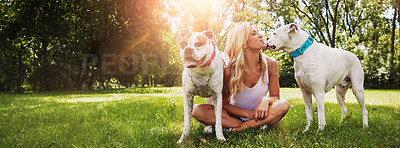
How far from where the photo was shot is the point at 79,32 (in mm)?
15961

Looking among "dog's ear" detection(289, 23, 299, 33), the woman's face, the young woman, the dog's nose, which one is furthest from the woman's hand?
the dog's nose

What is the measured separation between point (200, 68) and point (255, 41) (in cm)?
92

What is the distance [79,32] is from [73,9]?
2.71 metres

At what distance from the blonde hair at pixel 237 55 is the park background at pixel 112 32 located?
9739mm

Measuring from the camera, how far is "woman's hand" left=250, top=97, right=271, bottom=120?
3041 mm

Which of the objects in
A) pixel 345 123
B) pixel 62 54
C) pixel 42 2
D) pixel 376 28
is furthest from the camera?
pixel 376 28

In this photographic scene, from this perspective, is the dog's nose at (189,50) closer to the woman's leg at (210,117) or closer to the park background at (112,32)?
the woman's leg at (210,117)

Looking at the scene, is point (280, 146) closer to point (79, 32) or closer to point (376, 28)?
point (79, 32)

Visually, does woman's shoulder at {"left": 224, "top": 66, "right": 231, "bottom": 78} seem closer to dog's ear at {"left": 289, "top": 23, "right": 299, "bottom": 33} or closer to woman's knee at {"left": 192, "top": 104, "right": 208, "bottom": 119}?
woman's knee at {"left": 192, "top": 104, "right": 208, "bottom": 119}

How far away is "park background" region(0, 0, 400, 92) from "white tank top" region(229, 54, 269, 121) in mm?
9944

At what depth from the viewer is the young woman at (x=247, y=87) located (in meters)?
3.07

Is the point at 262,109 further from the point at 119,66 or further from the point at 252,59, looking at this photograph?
the point at 119,66

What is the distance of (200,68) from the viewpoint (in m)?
2.64

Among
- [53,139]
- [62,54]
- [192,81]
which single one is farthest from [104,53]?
[192,81]
